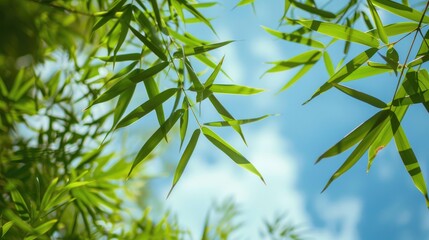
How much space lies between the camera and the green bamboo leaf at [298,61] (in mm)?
1221

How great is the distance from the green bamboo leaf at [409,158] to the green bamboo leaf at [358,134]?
0.09 feet

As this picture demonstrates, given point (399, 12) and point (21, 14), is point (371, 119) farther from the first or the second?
point (21, 14)

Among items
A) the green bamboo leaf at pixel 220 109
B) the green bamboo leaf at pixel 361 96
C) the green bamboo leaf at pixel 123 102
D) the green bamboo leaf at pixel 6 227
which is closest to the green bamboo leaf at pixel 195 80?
the green bamboo leaf at pixel 220 109

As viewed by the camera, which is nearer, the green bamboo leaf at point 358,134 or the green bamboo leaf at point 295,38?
the green bamboo leaf at point 358,134

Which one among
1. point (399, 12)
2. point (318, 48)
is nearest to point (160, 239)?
point (318, 48)

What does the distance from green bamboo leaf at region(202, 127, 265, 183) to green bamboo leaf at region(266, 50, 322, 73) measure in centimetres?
33

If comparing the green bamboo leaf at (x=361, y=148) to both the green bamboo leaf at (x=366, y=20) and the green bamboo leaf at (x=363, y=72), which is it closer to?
the green bamboo leaf at (x=363, y=72)

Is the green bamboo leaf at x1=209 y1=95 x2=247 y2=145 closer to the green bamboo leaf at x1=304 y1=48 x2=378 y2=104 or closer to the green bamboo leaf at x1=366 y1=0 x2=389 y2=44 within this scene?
the green bamboo leaf at x1=304 y1=48 x2=378 y2=104

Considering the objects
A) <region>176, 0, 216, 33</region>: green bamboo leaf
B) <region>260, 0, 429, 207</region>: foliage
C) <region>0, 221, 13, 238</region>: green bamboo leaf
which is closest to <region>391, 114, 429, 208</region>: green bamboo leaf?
<region>260, 0, 429, 207</region>: foliage

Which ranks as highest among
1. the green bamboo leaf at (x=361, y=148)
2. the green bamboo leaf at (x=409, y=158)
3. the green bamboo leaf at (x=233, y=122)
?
the green bamboo leaf at (x=233, y=122)

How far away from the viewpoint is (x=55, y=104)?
68.2 inches

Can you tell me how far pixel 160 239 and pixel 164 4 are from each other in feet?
2.61

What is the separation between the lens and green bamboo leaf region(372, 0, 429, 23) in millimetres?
900

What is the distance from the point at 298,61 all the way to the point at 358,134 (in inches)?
16.5
